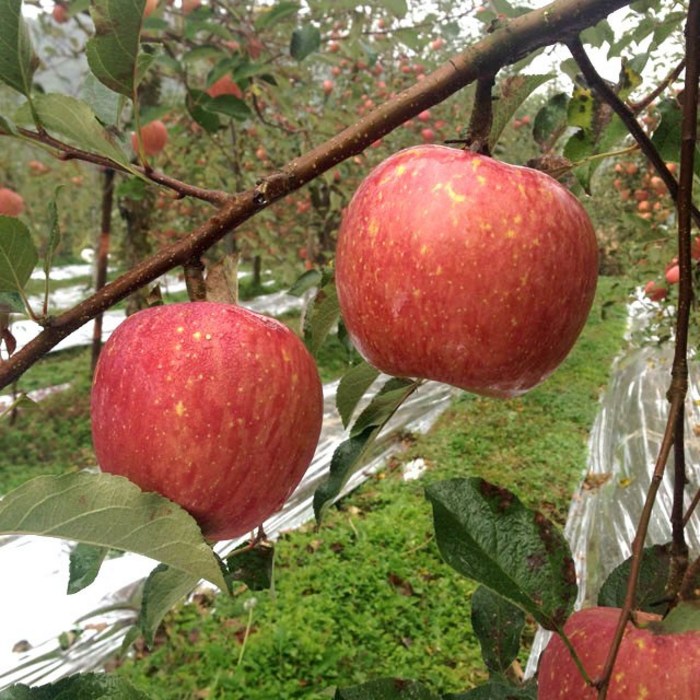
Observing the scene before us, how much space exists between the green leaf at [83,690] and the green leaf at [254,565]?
0.16 metres

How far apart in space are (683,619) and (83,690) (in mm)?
374

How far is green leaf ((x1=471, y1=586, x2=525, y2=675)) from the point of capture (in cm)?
62

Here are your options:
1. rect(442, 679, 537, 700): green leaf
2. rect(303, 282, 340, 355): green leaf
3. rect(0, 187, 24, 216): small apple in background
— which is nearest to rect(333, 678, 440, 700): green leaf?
rect(442, 679, 537, 700): green leaf

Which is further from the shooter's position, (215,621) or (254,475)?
(215,621)

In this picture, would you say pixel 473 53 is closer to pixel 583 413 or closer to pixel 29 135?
pixel 29 135

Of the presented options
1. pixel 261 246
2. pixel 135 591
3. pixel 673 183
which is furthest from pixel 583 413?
pixel 673 183

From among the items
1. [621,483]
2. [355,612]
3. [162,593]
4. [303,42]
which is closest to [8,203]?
[303,42]

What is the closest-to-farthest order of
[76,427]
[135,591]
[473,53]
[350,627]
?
[473,53]
[350,627]
[135,591]
[76,427]

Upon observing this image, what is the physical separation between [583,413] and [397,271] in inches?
161

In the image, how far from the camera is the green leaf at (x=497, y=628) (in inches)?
24.6

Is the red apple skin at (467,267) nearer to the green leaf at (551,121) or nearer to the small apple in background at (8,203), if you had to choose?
the green leaf at (551,121)

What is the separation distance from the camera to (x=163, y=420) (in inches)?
17.6

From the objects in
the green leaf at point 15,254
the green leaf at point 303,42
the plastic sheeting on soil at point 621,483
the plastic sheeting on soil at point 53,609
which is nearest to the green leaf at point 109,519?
the green leaf at point 15,254

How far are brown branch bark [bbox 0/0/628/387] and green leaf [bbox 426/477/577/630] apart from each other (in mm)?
210
